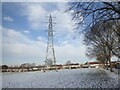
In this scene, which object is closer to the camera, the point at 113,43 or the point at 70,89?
the point at 70,89

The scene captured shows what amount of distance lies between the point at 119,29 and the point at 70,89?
11.5 m

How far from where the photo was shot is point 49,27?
64375mm

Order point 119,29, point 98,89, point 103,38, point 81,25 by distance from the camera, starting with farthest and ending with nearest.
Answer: point 103,38 → point 119,29 → point 81,25 → point 98,89

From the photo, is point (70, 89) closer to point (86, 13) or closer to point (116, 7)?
point (86, 13)

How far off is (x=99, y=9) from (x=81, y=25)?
1.87 meters

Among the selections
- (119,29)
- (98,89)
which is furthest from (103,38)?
(98,89)

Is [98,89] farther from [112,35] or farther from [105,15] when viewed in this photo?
[112,35]

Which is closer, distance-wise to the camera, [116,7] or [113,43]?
[116,7]

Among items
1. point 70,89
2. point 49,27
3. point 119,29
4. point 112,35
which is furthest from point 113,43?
point 49,27

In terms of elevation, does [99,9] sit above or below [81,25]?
above

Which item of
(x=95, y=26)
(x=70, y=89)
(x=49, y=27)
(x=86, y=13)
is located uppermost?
(x=49, y=27)

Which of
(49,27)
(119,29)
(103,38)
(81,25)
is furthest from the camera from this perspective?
(49,27)

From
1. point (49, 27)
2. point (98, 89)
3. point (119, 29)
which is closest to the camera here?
point (98, 89)

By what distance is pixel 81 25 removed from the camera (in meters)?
12.8
